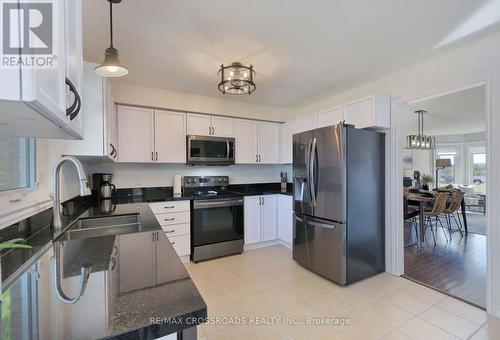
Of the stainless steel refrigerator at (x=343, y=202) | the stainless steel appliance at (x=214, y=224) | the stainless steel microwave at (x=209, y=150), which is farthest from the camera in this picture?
the stainless steel microwave at (x=209, y=150)

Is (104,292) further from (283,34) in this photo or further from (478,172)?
(478,172)

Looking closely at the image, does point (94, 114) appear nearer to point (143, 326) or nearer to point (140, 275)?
point (140, 275)

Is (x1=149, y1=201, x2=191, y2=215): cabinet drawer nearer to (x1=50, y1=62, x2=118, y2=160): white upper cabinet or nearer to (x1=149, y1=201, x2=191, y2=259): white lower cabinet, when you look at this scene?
(x1=149, y1=201, x2=191, y2=259): white lower cabinet

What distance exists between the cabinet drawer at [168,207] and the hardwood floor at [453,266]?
291 cm

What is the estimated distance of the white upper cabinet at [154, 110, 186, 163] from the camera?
10.8 ft

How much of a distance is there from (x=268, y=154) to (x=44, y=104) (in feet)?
12.0

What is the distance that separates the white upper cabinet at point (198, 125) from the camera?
3.48 meters

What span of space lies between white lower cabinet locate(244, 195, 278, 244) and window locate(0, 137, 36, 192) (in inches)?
99.2

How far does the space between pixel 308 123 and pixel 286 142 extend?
2.11 ft

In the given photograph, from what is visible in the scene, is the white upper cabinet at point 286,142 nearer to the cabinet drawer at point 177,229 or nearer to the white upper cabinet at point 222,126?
the white upper cabinet at point 222,126

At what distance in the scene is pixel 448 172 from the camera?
24.4 feet

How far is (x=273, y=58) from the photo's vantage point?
248cm

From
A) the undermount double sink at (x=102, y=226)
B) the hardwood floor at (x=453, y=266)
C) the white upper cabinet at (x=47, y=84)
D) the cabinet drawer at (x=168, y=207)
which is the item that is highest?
the white upper cabinet at (x=47, y=84)

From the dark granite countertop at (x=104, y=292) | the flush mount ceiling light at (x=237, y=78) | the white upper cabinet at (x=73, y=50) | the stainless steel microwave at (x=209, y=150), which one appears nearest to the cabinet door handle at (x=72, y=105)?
the white upper cabinet at (x=73, y=50)
